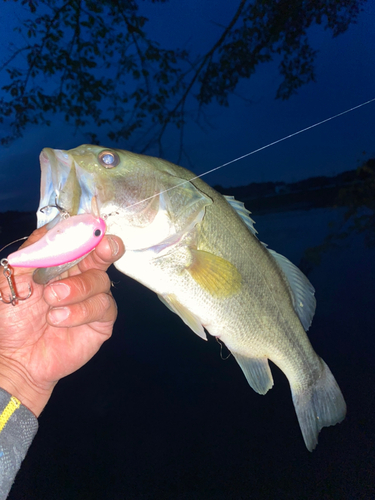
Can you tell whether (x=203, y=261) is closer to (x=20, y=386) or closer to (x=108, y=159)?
(x=108, y=159)

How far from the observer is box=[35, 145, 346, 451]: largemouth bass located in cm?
101

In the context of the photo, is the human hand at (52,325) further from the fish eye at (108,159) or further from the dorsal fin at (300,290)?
the dorsal fin at (300,290)

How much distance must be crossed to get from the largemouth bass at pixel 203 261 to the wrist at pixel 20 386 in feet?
2.33

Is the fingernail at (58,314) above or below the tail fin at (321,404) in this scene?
above

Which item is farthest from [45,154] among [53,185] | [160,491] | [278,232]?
[278,232]

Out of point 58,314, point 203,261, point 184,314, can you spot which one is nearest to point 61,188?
point 58,314

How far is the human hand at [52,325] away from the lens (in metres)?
1.06

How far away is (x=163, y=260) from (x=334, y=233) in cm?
480

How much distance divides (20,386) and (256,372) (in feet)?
4.35

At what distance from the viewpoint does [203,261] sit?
123cm

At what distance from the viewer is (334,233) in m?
4.88

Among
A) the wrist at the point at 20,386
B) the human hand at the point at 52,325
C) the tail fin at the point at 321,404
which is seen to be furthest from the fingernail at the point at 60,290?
the tail fin at the point at 321,404

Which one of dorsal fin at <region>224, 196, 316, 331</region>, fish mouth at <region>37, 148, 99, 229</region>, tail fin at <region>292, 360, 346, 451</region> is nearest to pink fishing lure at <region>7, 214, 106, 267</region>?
fish mouth at <region>37, 148, 99, 229</region>

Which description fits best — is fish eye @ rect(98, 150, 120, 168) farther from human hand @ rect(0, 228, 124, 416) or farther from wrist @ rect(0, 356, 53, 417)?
wrist @ rect(0, 356, 53, 417)
